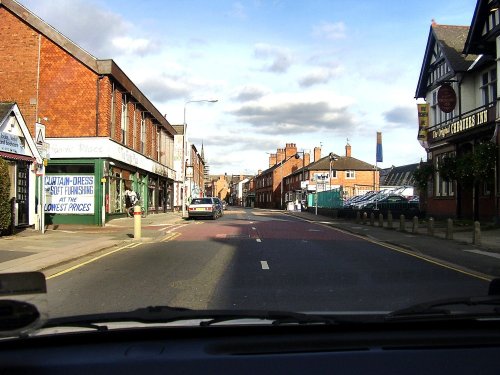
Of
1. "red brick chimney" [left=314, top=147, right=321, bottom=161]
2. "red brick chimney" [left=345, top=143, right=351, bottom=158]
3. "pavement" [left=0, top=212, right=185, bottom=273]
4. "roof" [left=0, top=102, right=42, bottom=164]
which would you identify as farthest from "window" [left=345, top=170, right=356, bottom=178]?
"roof" [left=0, top=102, right=42, bottom=164]

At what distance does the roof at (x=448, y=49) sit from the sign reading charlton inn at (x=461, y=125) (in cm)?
321

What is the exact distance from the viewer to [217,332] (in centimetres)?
277

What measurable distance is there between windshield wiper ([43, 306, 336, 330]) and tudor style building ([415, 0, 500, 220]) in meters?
21.7

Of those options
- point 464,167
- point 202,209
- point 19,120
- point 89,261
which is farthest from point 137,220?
point 202,209

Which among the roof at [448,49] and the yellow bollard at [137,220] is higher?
the roof at [448,49]

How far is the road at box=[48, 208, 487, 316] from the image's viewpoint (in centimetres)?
749

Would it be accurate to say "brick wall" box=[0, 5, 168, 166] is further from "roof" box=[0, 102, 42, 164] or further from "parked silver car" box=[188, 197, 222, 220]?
"parked silver car" box=[188, 197, 222, 220]

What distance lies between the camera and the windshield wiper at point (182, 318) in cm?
296

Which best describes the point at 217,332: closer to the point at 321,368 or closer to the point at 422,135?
the point at 321,368

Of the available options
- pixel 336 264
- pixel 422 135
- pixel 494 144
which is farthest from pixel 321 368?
pixel 422 135

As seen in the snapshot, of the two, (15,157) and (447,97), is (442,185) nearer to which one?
(447,97)

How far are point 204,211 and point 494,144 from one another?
61.2 ft

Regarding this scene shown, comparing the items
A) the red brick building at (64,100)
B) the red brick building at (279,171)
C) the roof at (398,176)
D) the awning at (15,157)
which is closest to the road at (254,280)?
the awning at (15,157)

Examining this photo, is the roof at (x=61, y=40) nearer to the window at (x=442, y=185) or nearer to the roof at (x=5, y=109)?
the roof at (x=5, y=109)
